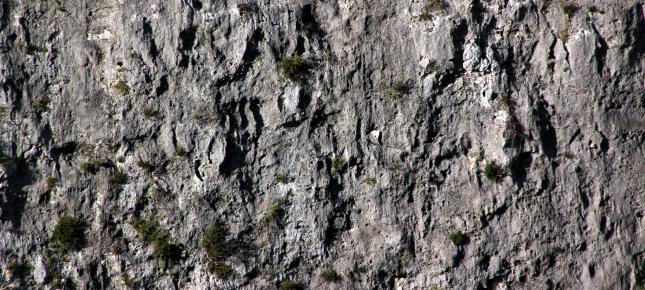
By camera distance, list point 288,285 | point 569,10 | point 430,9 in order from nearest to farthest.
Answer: point 288,285
point 569,10
point 430,9

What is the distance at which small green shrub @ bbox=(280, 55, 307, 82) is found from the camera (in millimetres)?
10852

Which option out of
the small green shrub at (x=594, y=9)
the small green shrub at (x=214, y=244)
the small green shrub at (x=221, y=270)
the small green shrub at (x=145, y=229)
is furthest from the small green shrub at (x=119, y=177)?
the small green shrub at (x=594, y=9)

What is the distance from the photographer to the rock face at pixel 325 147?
10586 millimetres

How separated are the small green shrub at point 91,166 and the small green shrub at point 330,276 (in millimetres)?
4581

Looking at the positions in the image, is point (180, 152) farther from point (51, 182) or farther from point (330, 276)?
point (330, 276)

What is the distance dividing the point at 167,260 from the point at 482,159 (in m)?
6.06

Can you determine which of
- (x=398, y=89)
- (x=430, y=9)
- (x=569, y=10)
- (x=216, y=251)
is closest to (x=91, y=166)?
(x=216, y=251)

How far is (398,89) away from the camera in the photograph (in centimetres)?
1083

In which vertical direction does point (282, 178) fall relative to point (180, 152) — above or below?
below

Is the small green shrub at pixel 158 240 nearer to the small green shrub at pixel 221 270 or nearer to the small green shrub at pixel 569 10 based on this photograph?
the small green shrub at pixel 221 270

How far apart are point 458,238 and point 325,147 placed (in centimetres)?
293

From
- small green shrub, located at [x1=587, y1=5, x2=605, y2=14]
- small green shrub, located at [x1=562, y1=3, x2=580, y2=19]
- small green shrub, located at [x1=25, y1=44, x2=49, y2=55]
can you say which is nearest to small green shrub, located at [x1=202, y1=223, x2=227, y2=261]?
small green shrub, located at [x1=25, y1=44, x2=49, y2=55]

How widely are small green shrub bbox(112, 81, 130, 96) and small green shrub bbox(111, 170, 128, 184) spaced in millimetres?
1474

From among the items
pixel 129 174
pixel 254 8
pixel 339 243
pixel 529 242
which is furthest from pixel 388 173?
pixel 129 174
